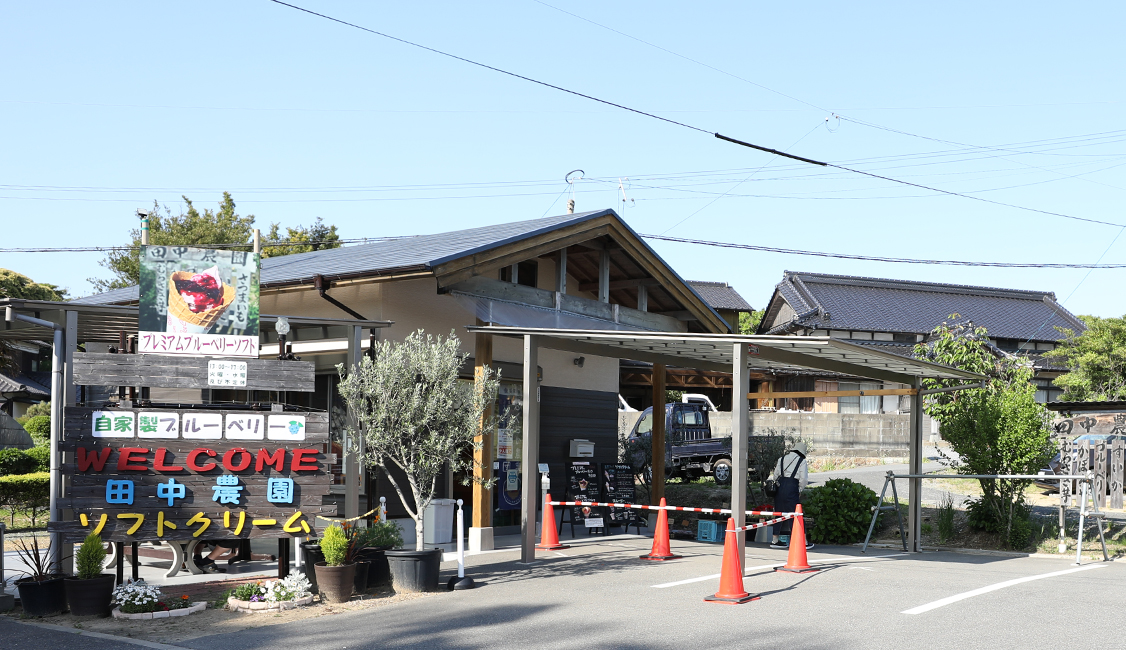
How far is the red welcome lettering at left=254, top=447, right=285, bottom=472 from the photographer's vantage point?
925 centimetres

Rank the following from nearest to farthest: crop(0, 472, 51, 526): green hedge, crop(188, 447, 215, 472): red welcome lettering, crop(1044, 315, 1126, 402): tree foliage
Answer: crop(188, 447, 215, 472): red welcome lettering → crop(0, 472, 51, 526): green hedge → crop(1044, 315, 1126, 402): tree foliage

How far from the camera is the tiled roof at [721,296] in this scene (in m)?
47.3

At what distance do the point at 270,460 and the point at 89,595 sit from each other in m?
1.90

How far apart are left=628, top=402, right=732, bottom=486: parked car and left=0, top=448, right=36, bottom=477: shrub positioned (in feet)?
45.2

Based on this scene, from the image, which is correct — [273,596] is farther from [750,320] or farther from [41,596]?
[750,320]

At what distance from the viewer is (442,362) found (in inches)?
392

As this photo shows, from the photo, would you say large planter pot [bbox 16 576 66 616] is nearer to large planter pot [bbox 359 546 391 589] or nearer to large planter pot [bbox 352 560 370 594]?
large planter pot [bbox 352 560 370 594]

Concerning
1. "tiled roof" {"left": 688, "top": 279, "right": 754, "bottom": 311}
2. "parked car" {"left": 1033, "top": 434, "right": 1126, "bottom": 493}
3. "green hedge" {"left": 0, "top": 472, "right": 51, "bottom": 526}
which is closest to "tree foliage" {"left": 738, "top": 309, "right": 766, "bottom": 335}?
"tiled roof" {"left": 688, "top": 279, "right": 754, "bottom": 311}

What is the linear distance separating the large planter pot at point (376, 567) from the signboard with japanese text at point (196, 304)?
2.32 meters

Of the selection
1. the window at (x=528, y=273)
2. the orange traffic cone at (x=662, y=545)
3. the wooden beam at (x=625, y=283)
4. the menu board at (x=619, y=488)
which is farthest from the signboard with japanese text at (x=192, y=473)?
the wooden beam at (x=625, y=283)

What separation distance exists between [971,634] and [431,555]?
5.06 meters

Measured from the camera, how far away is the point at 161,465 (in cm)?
890

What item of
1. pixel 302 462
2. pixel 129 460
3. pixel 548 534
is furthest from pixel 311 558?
pixel 548 534

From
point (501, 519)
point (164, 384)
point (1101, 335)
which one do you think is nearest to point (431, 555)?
point (164, 384)
